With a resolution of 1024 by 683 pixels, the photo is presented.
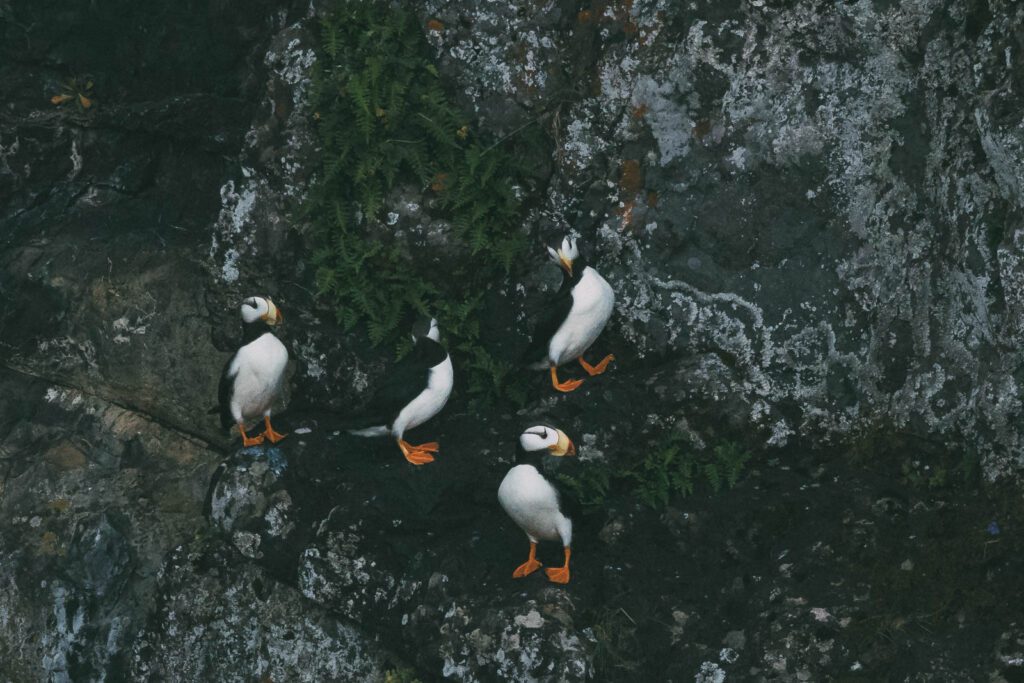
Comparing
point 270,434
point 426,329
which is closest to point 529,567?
point 426,329

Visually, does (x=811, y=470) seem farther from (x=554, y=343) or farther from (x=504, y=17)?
(x=504, y=17)

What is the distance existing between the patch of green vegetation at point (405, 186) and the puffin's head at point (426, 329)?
0.97 ft

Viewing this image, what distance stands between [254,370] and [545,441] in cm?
233

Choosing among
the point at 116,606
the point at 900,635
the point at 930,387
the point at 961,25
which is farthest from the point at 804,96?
the point at 116,606

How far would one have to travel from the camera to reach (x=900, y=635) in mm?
6637

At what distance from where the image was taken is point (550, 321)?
7.82 metres

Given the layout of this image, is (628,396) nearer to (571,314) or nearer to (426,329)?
(571,314)

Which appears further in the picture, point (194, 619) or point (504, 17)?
point (504, 17)

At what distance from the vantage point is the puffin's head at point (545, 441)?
673 centimetres

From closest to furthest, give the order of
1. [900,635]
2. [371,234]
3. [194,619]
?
[900,635]
[194,619]
[371,234]

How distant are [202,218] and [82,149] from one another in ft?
4.25

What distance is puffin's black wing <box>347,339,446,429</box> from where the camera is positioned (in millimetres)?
7844

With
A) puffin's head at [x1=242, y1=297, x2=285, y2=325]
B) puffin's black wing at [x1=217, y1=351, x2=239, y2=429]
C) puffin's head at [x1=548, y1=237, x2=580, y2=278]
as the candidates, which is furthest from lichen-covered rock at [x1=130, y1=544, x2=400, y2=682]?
puffin's head at [x1=548, y1=237, x2=580, y2=278]

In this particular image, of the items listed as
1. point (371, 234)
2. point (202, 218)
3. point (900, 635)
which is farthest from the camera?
point (202, 218)
